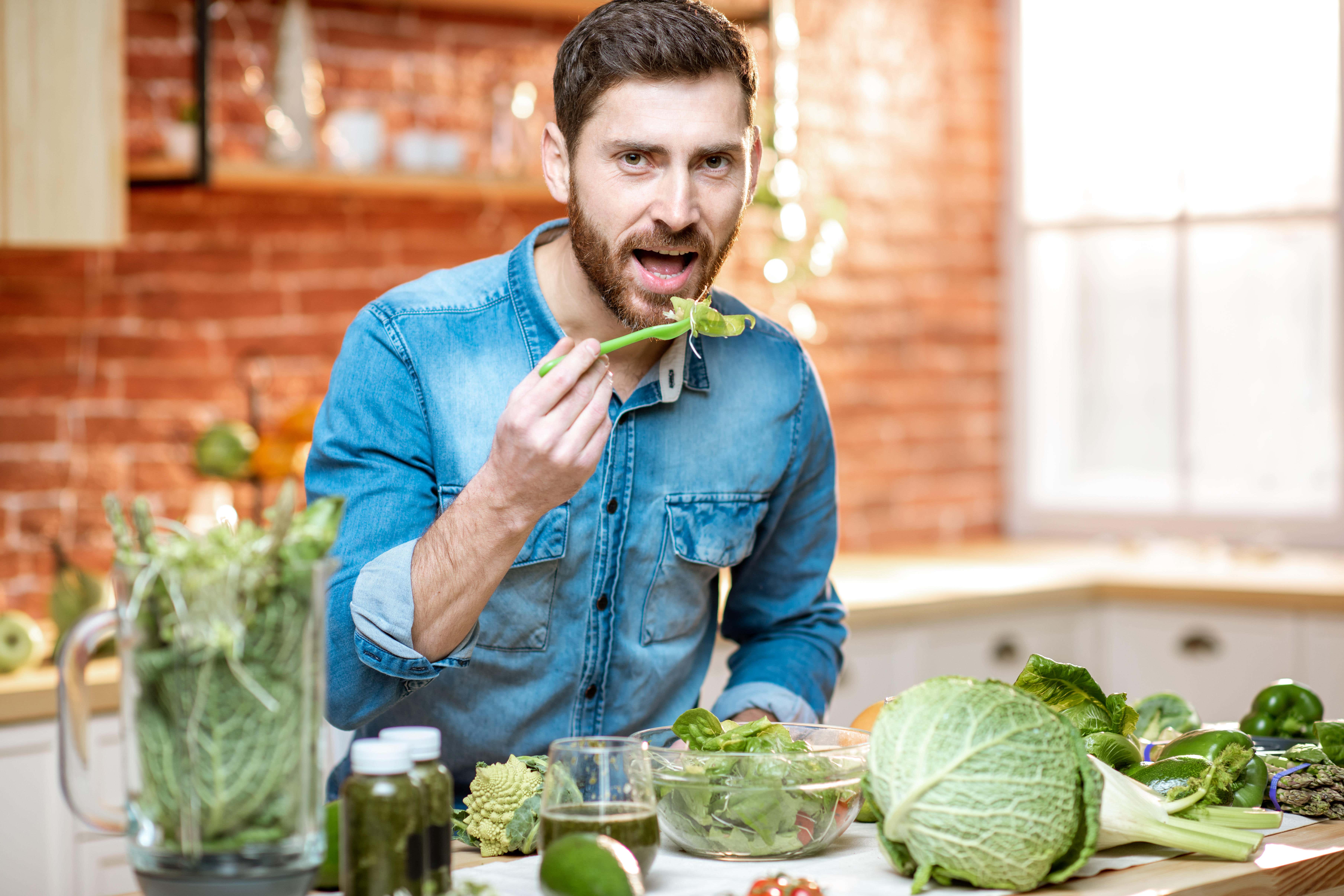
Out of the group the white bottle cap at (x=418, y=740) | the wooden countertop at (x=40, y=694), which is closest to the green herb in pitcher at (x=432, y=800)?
the white bottle cap at (x=418, y=740)

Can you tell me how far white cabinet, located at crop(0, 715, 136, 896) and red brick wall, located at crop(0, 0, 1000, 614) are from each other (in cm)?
61

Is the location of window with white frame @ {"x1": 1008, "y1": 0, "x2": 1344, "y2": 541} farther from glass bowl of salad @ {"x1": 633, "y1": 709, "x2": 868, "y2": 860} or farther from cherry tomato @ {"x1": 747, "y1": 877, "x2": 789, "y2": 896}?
cherry tomato @ {"x1": 747, "y1": 877, "x2": 789, "y2": 896}

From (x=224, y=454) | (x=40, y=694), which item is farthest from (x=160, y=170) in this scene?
(x=40, y=694)

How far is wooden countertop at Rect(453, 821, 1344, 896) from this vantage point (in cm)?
119

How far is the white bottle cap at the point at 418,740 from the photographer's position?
1036 mm

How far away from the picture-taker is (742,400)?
6.22 ft

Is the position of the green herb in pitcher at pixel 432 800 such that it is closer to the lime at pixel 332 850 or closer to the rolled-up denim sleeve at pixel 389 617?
the lime at pixel 332 850

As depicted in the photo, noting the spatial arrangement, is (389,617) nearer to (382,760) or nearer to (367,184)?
(382,760)

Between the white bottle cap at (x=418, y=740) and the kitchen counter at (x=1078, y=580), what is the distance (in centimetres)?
230

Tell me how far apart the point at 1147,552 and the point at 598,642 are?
289cm

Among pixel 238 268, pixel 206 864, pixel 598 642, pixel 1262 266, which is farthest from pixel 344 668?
pixel 1262 266

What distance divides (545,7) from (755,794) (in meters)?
2.79

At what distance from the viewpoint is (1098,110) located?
454 centimetres

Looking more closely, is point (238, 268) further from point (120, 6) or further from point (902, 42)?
point (902, 42)
